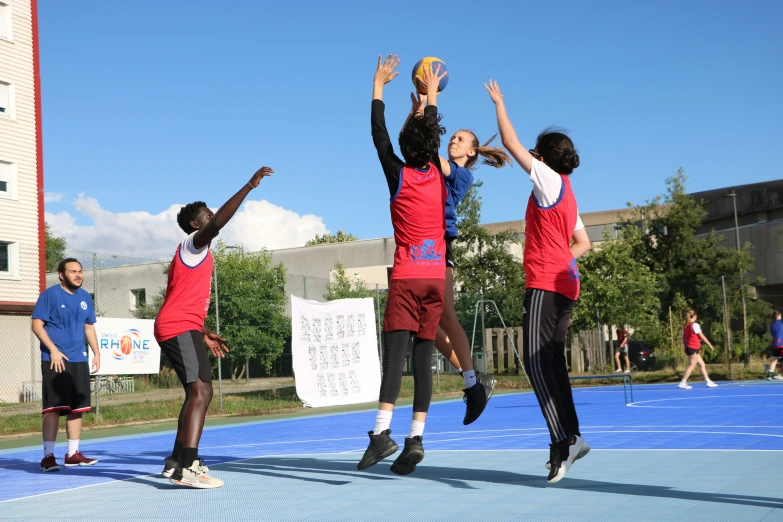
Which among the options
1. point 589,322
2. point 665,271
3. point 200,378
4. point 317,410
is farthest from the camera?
point 665,271

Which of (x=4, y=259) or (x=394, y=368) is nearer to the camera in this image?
→ (x=394, y=368)

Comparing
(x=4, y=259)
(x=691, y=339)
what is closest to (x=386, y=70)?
(x=691, y=339)

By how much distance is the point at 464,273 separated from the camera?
3067 centimetres

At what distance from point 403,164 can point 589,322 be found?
19.1 m

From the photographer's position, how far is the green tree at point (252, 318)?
17656 millimetres

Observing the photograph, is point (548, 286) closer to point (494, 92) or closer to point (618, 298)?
point (494, 92)

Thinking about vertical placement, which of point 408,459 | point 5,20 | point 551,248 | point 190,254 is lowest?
point 408,459

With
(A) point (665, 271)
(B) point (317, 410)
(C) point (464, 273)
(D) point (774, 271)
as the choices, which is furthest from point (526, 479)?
(D) point (774, 271)

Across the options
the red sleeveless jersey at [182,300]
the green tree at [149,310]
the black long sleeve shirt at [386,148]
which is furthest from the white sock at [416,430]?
the green tree at [149,310]

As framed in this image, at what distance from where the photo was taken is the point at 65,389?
7.71 meters

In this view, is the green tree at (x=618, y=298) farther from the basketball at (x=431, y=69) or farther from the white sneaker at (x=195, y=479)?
the white sneaker at (x=195, y=479)

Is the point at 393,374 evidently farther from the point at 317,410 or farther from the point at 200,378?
the point at 317,410

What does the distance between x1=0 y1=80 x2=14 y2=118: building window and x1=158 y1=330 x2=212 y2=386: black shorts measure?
24.5 m

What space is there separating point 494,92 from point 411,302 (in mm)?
1358
